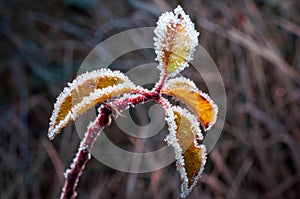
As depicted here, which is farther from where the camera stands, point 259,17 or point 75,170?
point 259,17

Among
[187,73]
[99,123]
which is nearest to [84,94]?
[99,123]

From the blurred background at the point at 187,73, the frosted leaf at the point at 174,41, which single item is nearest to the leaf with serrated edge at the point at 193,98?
the frosted leaf at the point at 174,41

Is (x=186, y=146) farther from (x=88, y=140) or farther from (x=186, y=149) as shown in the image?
(x=88, y=140)

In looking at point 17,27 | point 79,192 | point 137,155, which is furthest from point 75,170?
point 17,27

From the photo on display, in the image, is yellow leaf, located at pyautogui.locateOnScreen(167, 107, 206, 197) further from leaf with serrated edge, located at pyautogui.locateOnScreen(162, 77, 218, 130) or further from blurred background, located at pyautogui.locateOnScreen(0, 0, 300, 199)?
blurred background, located at pyautogui.locateOnScreen(0, 0, 300, 199)

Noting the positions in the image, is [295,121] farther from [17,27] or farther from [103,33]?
[17,27]
